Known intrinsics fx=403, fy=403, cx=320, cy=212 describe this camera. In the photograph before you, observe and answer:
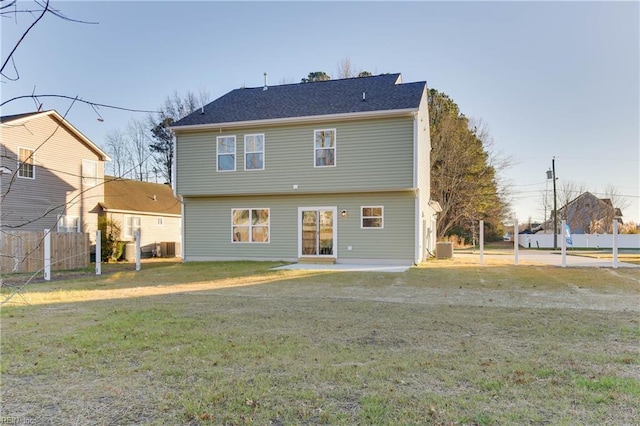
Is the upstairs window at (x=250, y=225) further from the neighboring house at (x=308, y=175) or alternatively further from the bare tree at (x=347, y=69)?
the bare tree at (x=347, y=69)

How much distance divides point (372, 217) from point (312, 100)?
5654 millimetres

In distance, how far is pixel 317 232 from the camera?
53.6ft

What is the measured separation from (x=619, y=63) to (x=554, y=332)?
565 inches

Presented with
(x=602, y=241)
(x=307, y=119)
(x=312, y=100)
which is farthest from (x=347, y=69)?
(x=602, y=241)

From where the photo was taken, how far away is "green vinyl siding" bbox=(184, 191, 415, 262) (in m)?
15.3

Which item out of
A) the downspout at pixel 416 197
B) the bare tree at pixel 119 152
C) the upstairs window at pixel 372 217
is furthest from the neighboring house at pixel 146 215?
the downspout at pixel 416 197

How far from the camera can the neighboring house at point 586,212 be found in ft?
125

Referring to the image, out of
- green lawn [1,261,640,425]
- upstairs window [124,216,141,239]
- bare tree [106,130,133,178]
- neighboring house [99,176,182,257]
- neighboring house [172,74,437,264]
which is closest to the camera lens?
green lawn [1,261,640,425]

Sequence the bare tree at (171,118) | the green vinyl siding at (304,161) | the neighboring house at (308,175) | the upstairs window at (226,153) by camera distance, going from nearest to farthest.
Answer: the green vinyl siding at (304,161) → the neighboring house at (308,175) → the upstairs window at (226,153) → the bare tree at (171,118)

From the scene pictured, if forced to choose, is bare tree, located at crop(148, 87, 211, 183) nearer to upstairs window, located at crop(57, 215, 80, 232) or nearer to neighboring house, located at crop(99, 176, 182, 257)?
neighboring house, located at crop(99, 176, 182, 257)

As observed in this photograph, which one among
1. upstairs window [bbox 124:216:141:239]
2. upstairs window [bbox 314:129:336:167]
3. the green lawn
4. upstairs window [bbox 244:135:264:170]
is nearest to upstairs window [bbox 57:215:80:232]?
upstairs window [bbox 124:216:141:239]

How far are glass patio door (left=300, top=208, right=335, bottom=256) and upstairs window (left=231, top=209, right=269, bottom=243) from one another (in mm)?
1626

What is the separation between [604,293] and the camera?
29.0 feet

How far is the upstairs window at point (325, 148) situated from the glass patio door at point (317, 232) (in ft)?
6.29
